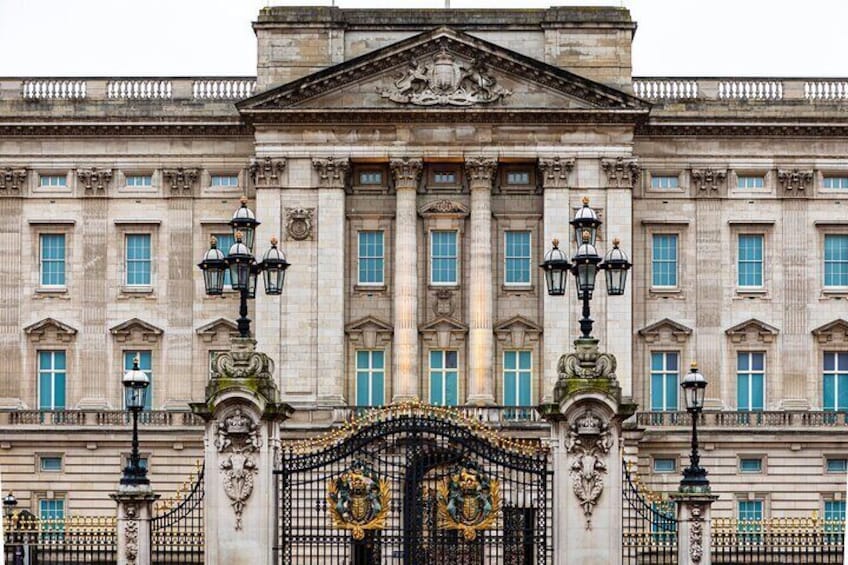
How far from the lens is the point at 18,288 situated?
81.8m

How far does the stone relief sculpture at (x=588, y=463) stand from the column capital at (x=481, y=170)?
33.5 m

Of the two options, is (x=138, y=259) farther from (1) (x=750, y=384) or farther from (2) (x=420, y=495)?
(2) (x=420, y=495)

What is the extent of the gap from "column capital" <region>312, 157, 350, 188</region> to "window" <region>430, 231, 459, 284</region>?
392 cm

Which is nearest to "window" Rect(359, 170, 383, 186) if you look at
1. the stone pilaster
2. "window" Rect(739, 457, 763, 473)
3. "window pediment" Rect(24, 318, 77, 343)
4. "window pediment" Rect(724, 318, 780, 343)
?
the stone pilaster

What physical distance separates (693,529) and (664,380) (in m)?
34.0

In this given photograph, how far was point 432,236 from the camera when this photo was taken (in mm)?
80188

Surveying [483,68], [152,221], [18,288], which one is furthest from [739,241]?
[18,288]

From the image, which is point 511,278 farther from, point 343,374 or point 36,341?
point 36,341

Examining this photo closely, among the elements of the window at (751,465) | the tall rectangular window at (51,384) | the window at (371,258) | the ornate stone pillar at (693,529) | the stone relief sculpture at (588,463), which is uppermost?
the window at (371,258)

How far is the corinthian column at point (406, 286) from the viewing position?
78.9 metres

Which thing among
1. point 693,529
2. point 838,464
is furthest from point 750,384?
point 693,529

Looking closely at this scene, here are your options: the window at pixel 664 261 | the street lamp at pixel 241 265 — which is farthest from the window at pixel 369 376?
the street lamp at pixel 241 265

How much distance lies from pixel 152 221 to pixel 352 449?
118 ft

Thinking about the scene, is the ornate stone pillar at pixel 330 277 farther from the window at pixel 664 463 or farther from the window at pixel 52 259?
the window at pixel 664 463
